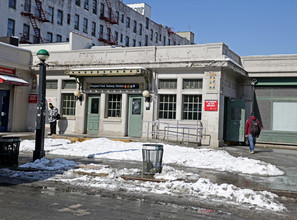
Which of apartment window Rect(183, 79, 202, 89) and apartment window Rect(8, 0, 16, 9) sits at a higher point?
apartment window Rect(8, 0, 16, 9)

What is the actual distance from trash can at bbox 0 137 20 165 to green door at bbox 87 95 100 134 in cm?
973

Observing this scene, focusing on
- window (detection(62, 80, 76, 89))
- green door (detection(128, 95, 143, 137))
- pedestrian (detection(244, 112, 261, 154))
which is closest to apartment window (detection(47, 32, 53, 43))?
window (detection(62, 80, 76, 89))

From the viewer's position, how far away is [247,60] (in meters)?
21.2

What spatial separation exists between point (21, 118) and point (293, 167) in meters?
16.5

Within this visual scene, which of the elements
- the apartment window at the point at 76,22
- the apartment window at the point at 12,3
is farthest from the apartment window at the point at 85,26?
the apartment window at the point at 12,3

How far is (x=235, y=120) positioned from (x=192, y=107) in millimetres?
2783

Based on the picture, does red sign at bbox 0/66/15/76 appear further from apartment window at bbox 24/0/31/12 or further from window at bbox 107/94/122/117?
apartment window at bbox 24/0/31/12

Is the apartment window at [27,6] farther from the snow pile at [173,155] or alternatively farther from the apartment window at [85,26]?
the snow pile at [173,155]

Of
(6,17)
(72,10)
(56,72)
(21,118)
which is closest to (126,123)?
(56,72)

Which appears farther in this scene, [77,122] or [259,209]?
[77,122]

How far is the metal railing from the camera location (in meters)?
18.1

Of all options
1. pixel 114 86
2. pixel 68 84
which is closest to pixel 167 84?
pixel 114 86

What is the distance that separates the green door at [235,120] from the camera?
19.5 meters

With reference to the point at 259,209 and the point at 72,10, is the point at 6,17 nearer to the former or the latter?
the point at 72,10
